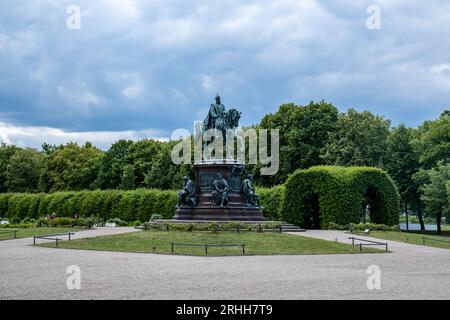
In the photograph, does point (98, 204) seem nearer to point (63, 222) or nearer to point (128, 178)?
point (128, 178)

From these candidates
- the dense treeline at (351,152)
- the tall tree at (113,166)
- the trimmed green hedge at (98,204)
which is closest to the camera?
the trimmed green hedge at (98,204)

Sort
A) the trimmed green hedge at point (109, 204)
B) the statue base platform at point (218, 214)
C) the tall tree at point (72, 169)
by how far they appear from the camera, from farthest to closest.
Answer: the tall tree at point (72, 169), the trimmed green hedge at point (109, 204), the statue base platform at point (218, 214)

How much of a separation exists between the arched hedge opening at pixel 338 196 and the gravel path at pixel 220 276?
17451mm

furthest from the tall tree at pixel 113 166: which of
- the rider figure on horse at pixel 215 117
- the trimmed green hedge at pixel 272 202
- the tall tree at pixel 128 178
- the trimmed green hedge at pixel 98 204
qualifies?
the rider figure on horse at pixel 215 117

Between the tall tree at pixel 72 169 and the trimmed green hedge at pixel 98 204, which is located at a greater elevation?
the tall tree at pixel 72 169

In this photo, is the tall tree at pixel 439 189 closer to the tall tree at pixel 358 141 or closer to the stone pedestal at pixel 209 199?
the tall tree at pixel 358 141

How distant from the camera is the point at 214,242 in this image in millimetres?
26422

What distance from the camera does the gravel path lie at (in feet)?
42.3

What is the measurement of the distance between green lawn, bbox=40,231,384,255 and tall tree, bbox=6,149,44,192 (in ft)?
219

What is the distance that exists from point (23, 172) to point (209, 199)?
6393 cm

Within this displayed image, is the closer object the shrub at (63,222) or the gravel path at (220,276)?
the gravel path at (220,276)

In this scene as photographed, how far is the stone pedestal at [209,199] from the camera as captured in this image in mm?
35781

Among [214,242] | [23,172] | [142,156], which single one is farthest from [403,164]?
[23,172]
